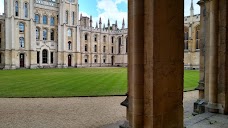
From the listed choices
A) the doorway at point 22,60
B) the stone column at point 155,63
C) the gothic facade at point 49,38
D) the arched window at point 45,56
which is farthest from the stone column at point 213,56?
the arched window at point 45,56

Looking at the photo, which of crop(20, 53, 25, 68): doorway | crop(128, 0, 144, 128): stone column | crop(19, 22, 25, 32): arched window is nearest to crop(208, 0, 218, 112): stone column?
crop(128, 0, 144, 128): stone column

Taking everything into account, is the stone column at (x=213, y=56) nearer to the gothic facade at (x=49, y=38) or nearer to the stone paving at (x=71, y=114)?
the stone paving at (x=71, y=114)

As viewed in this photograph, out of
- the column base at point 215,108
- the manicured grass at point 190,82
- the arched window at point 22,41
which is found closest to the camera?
the column base at point 215,108

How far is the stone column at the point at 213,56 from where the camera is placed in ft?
17.8

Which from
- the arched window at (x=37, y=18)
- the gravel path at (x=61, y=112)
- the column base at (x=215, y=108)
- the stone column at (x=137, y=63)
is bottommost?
the gravel path at (x=61, y=112)

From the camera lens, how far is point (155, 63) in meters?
3.03

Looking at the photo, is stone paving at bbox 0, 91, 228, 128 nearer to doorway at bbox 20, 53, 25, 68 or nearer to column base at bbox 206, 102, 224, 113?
column base at bbox 206, 102, 224, 113

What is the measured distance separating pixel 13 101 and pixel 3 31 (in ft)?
119

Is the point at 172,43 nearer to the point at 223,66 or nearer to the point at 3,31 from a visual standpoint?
A: the point at 223,66

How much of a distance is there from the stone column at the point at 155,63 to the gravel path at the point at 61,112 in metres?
2.79

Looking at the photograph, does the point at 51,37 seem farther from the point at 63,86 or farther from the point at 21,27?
the point at 63,86

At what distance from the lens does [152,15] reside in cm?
301

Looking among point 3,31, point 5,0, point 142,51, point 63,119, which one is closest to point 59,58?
point 3,31

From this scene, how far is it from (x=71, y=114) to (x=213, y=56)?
473cm
